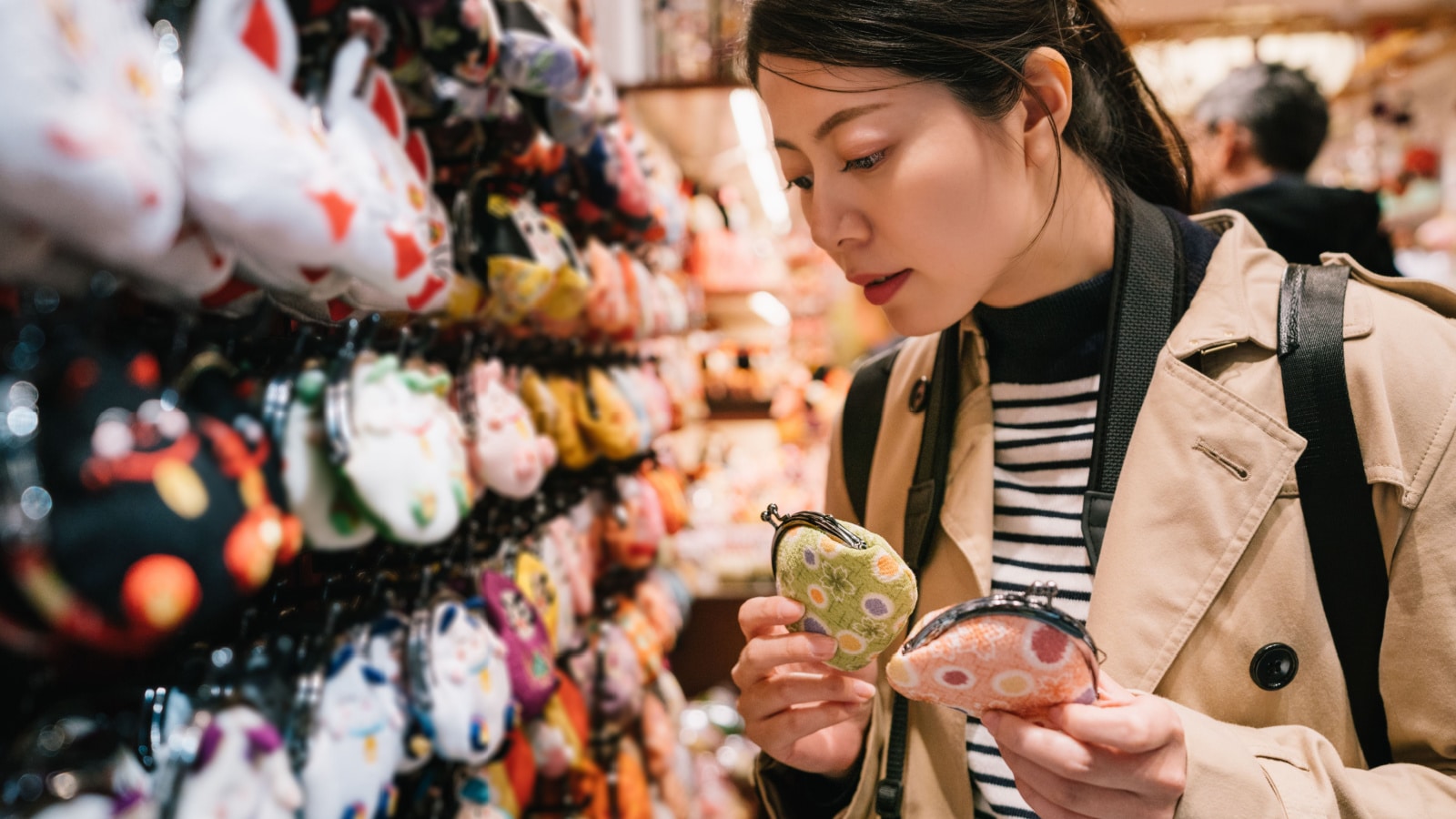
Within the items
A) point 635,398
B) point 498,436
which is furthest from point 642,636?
point 498,436

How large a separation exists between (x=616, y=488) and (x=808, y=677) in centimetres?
126

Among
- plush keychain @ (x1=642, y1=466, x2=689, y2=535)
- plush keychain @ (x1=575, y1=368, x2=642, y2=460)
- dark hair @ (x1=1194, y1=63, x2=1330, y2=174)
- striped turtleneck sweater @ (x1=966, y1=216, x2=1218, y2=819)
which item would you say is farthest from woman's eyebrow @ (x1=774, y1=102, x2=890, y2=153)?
dark hair @ (x1=1194, y1=63, x2=1330, y2=174)

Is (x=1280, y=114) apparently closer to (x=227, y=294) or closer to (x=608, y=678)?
(x=608, y=678)

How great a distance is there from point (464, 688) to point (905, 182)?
0.76 meters

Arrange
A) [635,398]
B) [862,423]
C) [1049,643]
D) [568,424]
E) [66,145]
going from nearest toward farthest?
[66,145], [1049,643], [862,423], [568,424], [635,398]

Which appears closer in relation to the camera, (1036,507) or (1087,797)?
(1087,797)

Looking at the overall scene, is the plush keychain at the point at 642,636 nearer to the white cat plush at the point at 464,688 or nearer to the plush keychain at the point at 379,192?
the white cat plush at the point at 464,688

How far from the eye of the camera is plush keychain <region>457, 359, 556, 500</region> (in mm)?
1279

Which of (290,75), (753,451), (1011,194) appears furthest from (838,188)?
(753,451)

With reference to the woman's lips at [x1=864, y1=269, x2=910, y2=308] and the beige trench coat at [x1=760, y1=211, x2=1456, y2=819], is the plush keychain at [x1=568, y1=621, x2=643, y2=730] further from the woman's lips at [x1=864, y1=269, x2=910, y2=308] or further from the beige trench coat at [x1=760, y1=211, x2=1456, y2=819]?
the woman's lips at [x1=864, y1=269, x2=910, y2=308]

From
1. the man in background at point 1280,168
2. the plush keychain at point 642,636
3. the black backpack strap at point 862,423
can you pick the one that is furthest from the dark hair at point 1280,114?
the plush keychain at point 642,636

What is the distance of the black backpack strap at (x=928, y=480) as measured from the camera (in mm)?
1028

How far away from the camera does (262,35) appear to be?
0.78 metres

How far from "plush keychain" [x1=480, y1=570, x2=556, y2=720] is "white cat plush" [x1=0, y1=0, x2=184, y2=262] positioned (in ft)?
2.44
